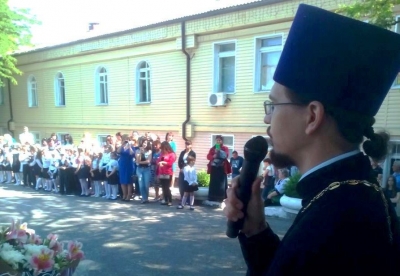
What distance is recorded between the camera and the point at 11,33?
2011cm

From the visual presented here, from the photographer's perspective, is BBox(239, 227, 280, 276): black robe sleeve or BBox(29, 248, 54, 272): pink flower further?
BBox(29, 248, 54, 272): pink flower

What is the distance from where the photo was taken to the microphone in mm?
1654

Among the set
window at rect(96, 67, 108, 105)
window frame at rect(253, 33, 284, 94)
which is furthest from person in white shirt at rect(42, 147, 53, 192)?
window frame at rect(253, 33, 284, 94)

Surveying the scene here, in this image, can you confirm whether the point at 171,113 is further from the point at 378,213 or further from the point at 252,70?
the point at 378,213

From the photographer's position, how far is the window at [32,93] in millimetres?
22125

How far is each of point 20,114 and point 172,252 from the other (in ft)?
64.9

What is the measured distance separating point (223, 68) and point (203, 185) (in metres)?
4.74

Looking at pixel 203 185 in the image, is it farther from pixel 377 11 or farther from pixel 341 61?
pixel 341 61

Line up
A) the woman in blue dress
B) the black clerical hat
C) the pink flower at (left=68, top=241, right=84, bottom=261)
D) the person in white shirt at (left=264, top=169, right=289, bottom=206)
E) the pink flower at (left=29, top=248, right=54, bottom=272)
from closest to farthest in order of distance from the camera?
1. the black clerical hat
2. the pink flower at (left=29, top=248, right=54, bottom=272)
3. the pink flower at (left=68, top=241, right=84, bottom=261)
4. the person in white shirt at (left=264, top=169, right=289, bottom=206)
5. the woman in blue dress

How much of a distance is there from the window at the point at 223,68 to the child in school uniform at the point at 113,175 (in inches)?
177

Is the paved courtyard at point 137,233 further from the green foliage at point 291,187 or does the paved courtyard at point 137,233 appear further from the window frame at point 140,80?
the window frame at point 140,80

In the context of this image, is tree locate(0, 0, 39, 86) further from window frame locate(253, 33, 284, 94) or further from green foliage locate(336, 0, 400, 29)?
green foliage locate(336, 0, 400, 29)

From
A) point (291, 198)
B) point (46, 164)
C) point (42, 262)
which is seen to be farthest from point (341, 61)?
point (46, 164)

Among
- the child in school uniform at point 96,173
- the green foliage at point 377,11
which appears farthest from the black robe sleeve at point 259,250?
the child in school uniform at point 96,173
